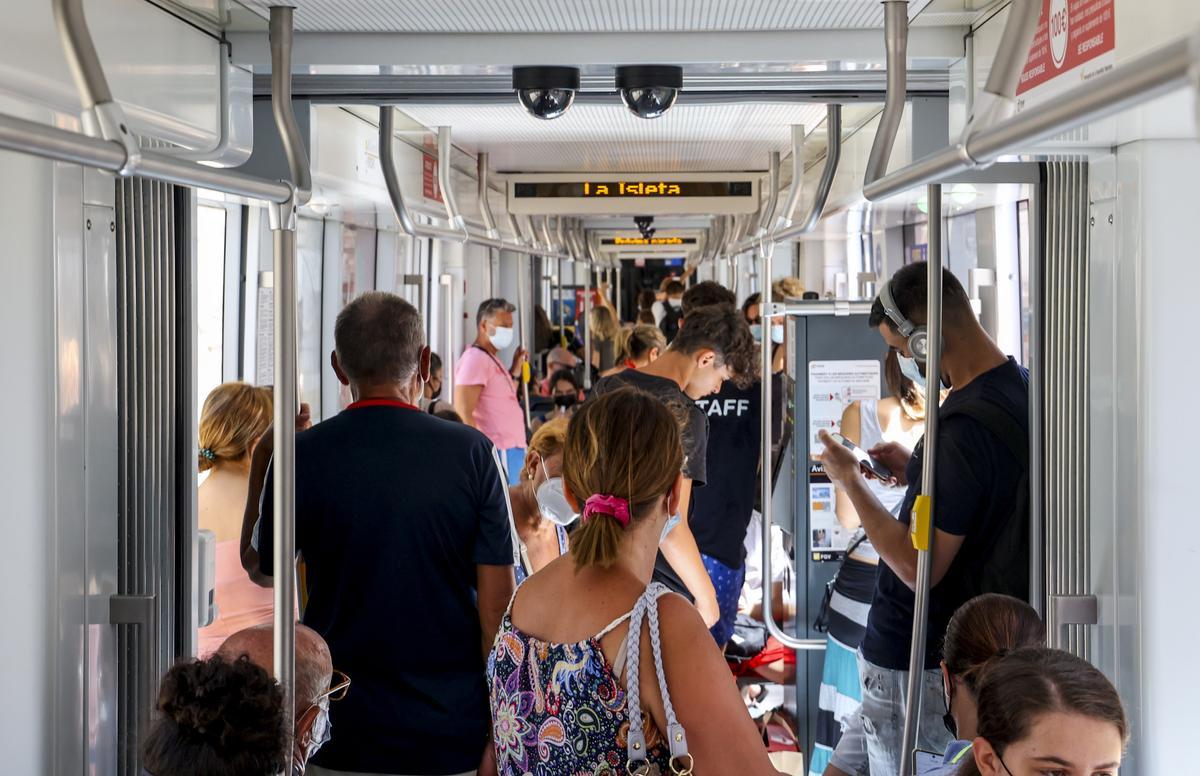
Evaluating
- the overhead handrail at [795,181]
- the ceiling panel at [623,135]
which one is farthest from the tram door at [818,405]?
the ceiling panel at [623,135]

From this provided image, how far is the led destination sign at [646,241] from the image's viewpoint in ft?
53.6

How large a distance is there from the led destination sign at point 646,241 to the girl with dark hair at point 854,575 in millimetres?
11665

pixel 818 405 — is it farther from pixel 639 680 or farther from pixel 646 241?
pixel 646 241

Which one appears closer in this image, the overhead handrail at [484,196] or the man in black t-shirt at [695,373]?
the man in black t-shirt at [695,373]

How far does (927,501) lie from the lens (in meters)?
2.51

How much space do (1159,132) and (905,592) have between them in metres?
1.29

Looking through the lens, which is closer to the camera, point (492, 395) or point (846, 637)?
point (846, 637)

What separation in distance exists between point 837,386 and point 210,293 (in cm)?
233

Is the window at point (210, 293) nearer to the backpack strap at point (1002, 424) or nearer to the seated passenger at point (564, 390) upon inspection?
the backpack strap at point (1002, 424)

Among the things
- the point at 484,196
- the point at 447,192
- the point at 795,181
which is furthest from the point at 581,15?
the point at 484,196

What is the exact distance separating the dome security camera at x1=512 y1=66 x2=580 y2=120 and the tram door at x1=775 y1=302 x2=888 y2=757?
6.65ft

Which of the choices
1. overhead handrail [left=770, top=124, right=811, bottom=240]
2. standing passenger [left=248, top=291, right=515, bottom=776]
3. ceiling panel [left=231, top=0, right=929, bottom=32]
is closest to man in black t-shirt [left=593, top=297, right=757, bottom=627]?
overhead handrail [left=770, top=124, right=811, bottom=240]

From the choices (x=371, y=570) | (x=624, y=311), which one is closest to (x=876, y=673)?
(x=371, y=570)

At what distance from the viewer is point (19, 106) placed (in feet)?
6.15
